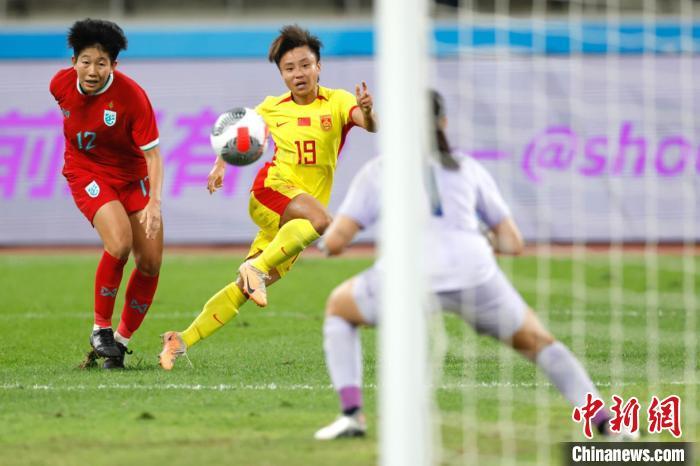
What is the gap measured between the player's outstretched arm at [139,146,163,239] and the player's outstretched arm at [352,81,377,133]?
1375 mm

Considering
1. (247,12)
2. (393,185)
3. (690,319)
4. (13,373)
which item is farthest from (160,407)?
(247,12)

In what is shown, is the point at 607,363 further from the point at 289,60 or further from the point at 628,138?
the point at 628,138

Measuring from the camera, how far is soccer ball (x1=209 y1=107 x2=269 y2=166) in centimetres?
816

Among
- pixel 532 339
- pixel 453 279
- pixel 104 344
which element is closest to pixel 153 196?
pixel 104 344

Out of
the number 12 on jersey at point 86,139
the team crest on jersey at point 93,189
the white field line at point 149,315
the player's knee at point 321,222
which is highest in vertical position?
the number 12 on jersey at point 86,139

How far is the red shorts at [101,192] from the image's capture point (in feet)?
28.3

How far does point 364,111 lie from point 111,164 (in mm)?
1901

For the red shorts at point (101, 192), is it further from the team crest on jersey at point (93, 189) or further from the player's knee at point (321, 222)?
the player's knee at point (321, 222)

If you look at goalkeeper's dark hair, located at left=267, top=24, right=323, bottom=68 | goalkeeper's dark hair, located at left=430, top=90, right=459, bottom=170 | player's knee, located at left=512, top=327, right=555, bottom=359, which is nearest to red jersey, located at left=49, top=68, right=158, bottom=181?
goalkeeper's dark hair, located at left=267, top=24, right=323, bottom=68

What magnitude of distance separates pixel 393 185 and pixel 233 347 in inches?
208

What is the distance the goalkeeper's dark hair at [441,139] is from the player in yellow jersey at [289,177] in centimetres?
267

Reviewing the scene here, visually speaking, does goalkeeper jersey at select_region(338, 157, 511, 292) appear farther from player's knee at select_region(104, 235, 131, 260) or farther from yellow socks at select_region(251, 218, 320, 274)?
player's knee at select_region(104, 235, 131, 260)

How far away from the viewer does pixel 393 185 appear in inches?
192

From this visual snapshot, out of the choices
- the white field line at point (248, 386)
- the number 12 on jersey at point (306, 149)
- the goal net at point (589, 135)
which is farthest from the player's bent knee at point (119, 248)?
the goal net at point (589, 135)
